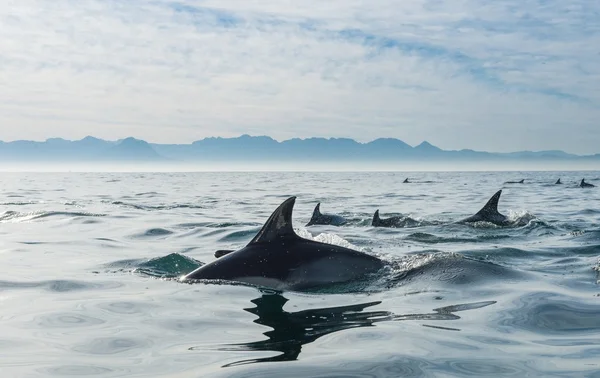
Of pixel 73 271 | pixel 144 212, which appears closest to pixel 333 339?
pixel 73 271

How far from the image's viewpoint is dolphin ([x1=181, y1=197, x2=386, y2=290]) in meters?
9.59

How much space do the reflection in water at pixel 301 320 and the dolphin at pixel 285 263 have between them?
1.68ft

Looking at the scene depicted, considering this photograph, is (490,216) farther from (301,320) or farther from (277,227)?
(301,320)

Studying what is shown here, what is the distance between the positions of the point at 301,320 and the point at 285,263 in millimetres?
2042

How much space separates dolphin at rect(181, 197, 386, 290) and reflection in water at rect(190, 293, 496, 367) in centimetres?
51

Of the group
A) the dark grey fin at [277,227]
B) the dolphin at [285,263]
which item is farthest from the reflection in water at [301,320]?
the dark grey fin at [277,227]

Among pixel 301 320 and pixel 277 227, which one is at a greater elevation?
pixel 277 227

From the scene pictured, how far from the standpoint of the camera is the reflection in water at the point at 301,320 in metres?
6.66

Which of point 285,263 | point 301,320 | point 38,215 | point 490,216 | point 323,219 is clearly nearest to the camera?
point 301,320

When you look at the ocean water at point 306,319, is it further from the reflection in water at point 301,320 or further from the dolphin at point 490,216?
the dolphin at point 490,216

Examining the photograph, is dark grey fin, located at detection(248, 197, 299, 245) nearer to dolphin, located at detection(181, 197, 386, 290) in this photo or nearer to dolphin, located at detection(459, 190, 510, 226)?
dolphin, located at detection(181, 197, 386, 290)

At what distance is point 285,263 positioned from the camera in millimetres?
9719

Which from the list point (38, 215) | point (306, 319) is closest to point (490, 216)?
point (306, 319)

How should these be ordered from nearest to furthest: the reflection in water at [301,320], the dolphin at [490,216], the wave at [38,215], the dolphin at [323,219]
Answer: the reflection in water at [301,320] → the dolphin at [490,216] → the dolphin at [323,219] → the wave at [38,215]
